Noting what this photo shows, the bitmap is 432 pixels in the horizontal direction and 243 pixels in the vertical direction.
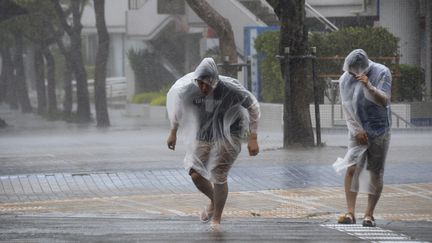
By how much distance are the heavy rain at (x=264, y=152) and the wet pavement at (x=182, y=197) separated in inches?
0.8

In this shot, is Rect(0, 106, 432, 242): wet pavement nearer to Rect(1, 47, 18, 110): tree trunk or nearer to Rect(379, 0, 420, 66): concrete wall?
Rect(379, 0, 420, 66): concrete wall

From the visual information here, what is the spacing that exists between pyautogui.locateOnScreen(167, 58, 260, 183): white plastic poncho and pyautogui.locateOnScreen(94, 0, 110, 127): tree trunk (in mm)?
24316

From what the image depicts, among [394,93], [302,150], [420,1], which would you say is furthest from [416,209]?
[420,1]

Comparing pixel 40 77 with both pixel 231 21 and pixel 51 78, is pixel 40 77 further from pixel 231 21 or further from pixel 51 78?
pixel 231 21

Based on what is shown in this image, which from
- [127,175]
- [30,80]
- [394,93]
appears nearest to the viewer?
[127,175]

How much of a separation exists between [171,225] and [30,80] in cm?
5948

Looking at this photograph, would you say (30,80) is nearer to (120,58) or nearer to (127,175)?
(120,58)

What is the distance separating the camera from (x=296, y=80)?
1753 centimetres

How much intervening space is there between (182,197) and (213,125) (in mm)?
2596

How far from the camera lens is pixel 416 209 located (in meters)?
11.3

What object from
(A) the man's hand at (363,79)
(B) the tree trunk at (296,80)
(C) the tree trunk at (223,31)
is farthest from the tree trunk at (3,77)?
Result: (A) the man's hand at (363,79)

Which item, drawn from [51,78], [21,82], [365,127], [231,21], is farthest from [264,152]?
[21,82]

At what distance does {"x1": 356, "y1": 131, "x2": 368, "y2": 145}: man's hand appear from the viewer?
32.9 feet

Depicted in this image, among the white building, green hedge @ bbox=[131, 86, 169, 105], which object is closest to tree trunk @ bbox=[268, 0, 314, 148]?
the white building
